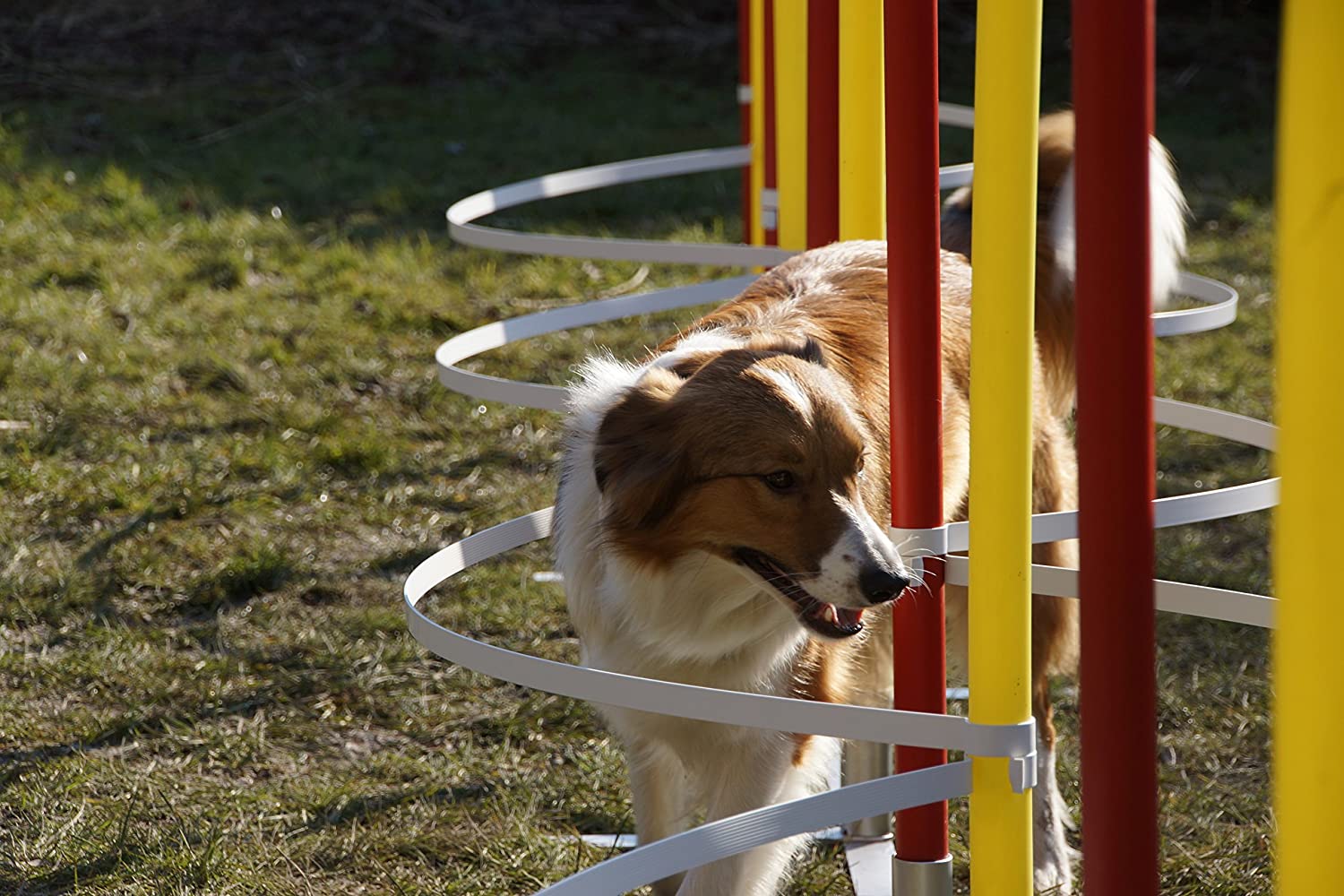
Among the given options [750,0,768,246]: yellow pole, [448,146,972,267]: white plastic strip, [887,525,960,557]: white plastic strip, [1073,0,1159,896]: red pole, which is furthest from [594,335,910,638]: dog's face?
[750,0,768,246]: yellow pole

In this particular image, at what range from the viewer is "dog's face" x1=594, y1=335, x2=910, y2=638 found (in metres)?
2.39

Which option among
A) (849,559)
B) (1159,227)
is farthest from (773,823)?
(1159,227)

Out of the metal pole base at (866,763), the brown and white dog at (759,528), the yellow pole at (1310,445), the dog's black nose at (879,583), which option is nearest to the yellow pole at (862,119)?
the brown and white dog at (759,528)

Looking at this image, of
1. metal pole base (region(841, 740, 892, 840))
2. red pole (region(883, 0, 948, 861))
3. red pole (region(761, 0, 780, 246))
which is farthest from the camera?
red pole (region(761, 0, 780, 246))

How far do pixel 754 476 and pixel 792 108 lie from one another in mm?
1173

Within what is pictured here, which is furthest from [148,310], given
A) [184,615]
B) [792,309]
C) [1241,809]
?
[1241,809]

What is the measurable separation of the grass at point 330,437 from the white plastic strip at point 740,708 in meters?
0.90

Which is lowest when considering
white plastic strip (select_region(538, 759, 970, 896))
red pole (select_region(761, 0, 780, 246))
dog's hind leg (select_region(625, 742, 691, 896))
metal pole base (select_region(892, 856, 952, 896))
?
dog's hind leg (select_region(625, 742, 691, 896))

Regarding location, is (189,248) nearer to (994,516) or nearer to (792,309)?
(792,309)

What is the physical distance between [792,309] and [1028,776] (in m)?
1.21

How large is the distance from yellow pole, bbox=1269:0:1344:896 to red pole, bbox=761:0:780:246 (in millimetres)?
2866

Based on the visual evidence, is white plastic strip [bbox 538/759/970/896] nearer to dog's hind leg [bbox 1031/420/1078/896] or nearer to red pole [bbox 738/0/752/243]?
dog's hind leg [bbox 1031/420/1078/896]

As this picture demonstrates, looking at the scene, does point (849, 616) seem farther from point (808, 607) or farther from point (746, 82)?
point (746, 82)

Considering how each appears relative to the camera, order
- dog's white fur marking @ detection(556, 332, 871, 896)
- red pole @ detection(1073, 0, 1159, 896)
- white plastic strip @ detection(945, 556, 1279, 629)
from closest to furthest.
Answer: red pole @ detection(1073, 0, 1159, 896) < white plastic strip @ detection(945, 556, 1279, 629) < dog's white fur marking @ detection(556, 332, 871, 896)
